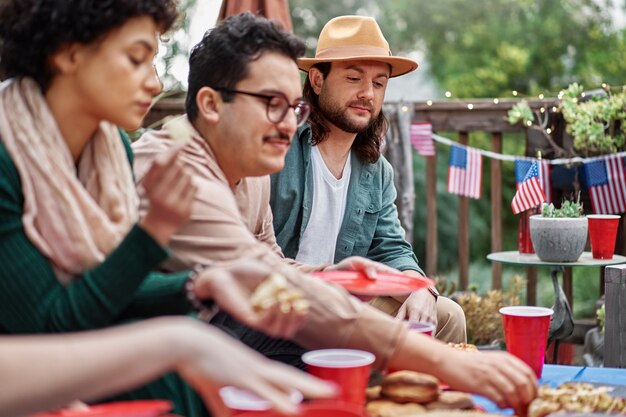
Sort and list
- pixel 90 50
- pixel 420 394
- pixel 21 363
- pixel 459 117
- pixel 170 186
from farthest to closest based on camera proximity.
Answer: pixel 459 117 < pixel 420 394 < pixel 90 50 < pixel 170 186 < pixel 21 363

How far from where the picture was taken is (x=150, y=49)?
167cm

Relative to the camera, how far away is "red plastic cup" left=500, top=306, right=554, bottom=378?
2094mm

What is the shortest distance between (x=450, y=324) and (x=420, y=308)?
0.63ft

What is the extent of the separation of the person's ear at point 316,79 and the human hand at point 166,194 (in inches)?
77.4

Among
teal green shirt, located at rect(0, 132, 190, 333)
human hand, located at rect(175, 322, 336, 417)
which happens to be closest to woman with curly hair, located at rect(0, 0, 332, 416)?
teal green shirt, located at rect(0, 132, 190, 333)

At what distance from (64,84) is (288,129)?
54 cm

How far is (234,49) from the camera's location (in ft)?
6.64

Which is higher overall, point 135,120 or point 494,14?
point 494,14

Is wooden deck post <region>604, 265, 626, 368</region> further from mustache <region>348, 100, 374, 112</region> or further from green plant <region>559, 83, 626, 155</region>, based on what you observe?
green plant <region>559, 83, 626, 155</region>

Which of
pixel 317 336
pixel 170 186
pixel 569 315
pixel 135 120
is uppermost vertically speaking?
pixel 135 120

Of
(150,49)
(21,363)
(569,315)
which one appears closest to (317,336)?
(150,49)

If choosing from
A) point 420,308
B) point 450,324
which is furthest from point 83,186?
point 450,324

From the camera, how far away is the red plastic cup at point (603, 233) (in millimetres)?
3850

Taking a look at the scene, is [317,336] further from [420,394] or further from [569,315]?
[569,315]
